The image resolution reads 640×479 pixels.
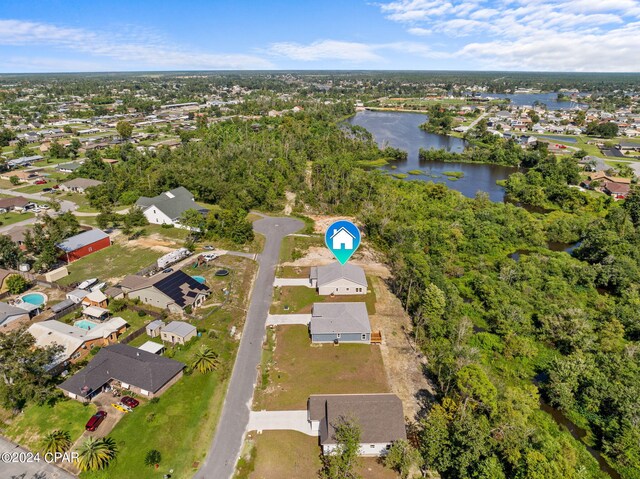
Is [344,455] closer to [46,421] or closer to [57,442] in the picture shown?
[57,442]

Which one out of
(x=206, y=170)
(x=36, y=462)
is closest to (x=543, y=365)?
(x=36, y=462)

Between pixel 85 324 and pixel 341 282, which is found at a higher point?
pixel 341 282

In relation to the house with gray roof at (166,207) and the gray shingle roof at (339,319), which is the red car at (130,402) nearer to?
the gray shingle roof at (339,319)

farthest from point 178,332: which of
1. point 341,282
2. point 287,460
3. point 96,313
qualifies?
point 341,282

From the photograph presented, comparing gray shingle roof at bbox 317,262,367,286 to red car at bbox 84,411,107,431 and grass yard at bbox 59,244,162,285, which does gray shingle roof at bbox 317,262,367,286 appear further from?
red car at bbox 84,411,107,431

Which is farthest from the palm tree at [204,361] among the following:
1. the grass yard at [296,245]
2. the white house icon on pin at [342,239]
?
the grass yard at [296,245]

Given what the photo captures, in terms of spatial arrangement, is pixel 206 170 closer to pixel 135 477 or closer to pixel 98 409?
pixel 98 409

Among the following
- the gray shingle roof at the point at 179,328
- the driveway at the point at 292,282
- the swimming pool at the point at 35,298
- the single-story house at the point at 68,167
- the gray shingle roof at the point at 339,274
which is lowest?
the driveway at the point at 292,282

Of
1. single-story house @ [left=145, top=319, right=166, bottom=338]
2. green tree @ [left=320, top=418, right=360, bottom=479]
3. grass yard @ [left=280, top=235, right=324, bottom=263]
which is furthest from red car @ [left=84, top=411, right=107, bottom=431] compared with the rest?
grass yard @ [left=280, top=235, right=324, bottom=263]
